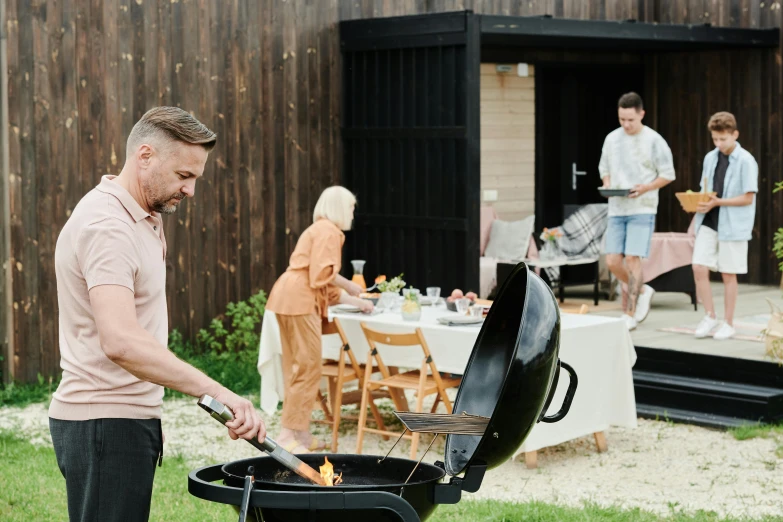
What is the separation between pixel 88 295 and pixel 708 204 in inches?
255

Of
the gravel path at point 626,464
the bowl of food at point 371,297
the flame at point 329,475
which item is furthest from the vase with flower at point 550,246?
the flame at point 329,475

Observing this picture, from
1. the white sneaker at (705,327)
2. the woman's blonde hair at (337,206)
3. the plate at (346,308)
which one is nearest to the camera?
the woman's blonde hair at (337,206)

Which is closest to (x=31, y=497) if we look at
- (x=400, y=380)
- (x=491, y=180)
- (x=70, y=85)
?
(x=400, y=380)

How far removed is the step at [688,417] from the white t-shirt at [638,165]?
5.71 ft

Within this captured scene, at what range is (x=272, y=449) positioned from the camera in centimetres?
303

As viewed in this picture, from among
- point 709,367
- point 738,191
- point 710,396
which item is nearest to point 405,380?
point 710,396

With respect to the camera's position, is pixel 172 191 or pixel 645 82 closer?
pixel 172 191

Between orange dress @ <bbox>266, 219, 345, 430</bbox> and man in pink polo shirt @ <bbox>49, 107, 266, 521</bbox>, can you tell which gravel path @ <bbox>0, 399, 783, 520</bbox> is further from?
man in pink polo shirt @ <bbox>49, 107, 266, 521</bbox>

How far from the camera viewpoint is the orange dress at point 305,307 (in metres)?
6.83

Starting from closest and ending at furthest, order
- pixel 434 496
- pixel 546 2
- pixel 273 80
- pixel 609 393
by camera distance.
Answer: pixel 434 496, pixel 609 393, pixel 273 80, pixel 546 2

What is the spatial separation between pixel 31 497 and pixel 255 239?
448cm

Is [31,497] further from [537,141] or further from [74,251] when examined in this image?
[537,141]

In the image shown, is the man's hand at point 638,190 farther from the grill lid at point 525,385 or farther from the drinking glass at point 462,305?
the grill lid at point 525,385

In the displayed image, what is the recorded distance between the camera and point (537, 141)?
1278 cm
